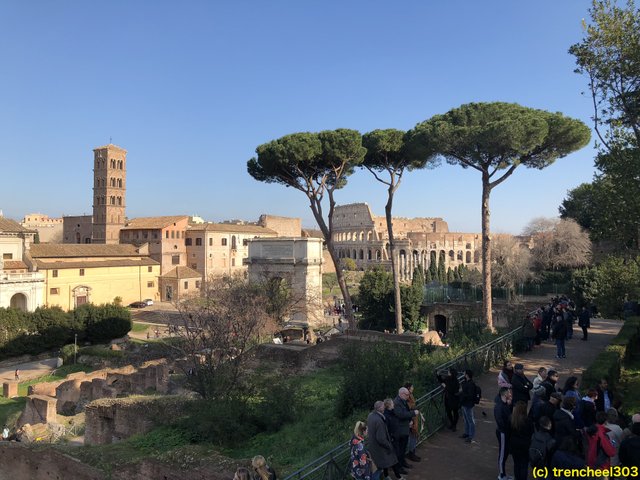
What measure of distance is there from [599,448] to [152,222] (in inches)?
1863

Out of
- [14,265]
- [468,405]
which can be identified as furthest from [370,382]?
[14,265]

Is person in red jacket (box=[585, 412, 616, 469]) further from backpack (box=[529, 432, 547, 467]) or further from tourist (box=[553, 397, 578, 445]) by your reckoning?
backpack (box=[529, 432, 547, 467])

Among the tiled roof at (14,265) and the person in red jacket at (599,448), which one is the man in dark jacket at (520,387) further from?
the tiled roof at (14,265)

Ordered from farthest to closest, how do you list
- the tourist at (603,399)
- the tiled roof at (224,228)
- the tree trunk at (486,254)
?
the tiled roof at (224,228), the tree trunk at (486,254), the tourist at (603,399)

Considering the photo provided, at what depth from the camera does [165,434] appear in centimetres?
962

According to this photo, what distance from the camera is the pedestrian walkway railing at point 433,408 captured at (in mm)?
5379

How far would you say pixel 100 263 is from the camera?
128 feet

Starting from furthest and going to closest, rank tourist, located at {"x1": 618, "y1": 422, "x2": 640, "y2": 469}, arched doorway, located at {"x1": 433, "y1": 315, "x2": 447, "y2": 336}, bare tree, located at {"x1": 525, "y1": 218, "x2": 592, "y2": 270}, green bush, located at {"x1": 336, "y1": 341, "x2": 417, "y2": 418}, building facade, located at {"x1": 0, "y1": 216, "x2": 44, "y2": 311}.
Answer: bare tree, located at {"x1": 525, "y1": 218, "x2": 592, "y2": 270} → building facade, located at {"x1": 0, "y1": 216, "x2": 44, "y2": 311} → arched doorway, located at {"x1": 433, "y1": 315, "x2": 447, "y2": 336} → green bush, located at {"x1": 336, "y1": 341, "x2": 417, "y2": 418} → tourist, located at {"x1": 618, "y1": 422, "x2": 640, "y2": 469}

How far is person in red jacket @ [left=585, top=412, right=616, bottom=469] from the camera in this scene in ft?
16.2

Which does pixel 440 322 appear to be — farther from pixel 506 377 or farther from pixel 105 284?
pixel 105 284

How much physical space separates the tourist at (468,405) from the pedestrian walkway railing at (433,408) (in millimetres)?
517

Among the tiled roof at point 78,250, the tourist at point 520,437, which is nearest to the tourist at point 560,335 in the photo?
the tourist at point 520,437

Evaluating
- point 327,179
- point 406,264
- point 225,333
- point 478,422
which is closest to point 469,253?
point 406,264

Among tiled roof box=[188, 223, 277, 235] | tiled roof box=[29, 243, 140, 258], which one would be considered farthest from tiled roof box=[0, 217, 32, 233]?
tiled roof box=[188, 223, 277, 235]
